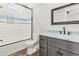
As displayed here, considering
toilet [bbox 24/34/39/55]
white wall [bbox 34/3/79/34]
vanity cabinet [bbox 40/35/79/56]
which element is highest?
white wall [bbox 34/3/79/34]

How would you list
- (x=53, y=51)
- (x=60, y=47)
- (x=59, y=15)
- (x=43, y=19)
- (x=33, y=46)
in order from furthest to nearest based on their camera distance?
(x=43, y=19), (x=33, y=46), (x=59, y=15), (x=53, y=51), (x=60, y=47)

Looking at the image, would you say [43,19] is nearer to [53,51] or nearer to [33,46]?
[33,46]

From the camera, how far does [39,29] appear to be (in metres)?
2.20

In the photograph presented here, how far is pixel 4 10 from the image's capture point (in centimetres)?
142

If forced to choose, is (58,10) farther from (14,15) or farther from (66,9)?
(14,15)

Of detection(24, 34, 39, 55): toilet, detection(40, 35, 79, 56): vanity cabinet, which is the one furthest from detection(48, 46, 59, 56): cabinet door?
detection(24, 34, 39, 55): toilet

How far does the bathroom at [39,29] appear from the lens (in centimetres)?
128

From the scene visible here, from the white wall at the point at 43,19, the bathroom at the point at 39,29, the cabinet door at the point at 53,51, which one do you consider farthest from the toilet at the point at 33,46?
the cabinet door at the point at 53,51

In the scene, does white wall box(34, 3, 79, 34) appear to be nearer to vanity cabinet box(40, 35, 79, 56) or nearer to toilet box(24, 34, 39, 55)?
toilet box(24, 34, 39, 55)

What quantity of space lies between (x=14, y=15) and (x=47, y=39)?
787 mm

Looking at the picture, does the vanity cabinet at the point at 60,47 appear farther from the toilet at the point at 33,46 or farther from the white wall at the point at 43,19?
the white wall at the point at 43,19

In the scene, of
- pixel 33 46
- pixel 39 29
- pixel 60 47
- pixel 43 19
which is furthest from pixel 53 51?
pixel 43 19

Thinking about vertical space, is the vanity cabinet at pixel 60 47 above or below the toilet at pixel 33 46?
above

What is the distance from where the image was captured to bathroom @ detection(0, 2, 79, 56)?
1277mm
